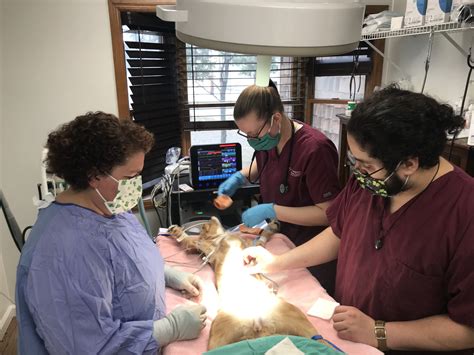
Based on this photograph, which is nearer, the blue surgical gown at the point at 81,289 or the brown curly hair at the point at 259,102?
the blue surgical gown at the point at 81,289

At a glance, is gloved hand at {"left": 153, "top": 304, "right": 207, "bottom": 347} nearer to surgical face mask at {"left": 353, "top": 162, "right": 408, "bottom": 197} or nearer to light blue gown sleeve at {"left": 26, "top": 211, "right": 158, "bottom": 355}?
light blue gown sleeve at {"left": 26, "top": 211, "right": 158, "bottom": 355}

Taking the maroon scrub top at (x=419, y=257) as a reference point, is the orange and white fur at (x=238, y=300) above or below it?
below

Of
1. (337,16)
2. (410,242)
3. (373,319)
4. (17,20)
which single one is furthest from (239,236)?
(17,20)

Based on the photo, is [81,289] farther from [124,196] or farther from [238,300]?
[238,300]

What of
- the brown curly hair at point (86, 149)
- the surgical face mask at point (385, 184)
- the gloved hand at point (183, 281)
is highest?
the brown curly hair at point (86, 149)

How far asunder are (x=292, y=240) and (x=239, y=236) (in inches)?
11.4

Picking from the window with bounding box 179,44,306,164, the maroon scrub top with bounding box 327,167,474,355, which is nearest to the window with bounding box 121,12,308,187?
the window with bounding box 179,44,306,164

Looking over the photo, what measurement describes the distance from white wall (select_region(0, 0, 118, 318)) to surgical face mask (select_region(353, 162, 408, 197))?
219cm

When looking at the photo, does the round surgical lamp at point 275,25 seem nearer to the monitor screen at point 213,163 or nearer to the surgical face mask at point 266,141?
the surgical face mask at point 266,141

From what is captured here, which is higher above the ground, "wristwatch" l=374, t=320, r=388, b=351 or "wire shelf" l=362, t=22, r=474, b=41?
"wire shelf" l=362, t=22, r=474, b=41

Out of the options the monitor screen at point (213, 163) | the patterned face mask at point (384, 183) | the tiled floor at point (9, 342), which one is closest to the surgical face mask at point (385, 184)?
the patterned face mask at point (384, 183)

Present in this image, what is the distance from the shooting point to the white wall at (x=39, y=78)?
2.51 m

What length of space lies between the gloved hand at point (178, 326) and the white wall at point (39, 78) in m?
1.98

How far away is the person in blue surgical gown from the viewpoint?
1.07 meters
